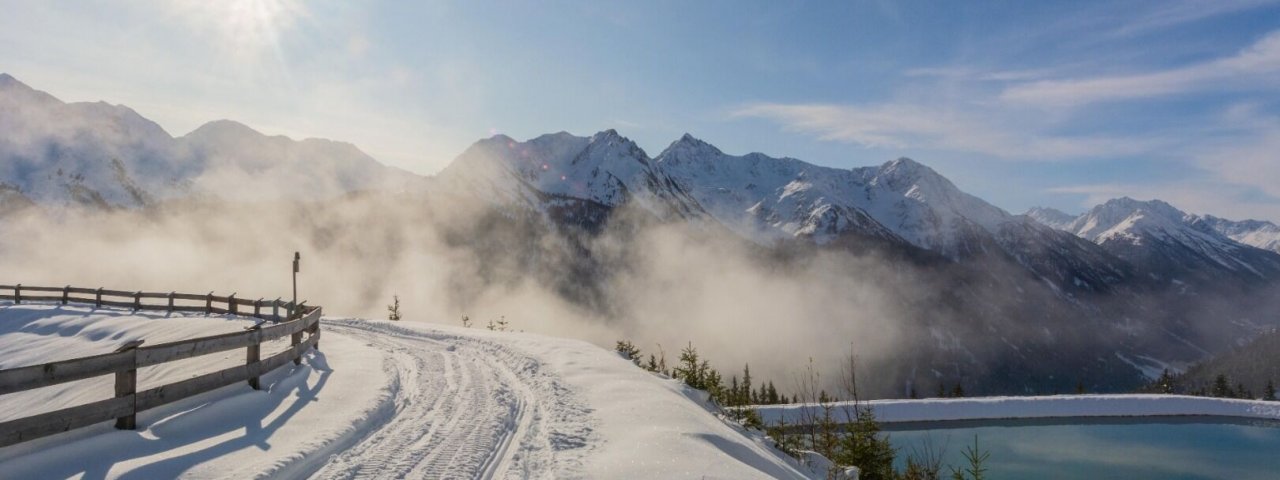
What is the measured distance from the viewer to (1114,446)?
28375 mm

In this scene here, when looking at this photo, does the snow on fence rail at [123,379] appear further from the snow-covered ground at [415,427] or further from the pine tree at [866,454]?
the pine tree at [866,454]

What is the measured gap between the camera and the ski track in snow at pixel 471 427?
697cm

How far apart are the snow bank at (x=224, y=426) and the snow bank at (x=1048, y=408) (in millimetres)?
24202

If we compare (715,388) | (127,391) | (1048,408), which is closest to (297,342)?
(127,391)

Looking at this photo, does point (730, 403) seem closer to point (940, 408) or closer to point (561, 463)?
point (561, 463)

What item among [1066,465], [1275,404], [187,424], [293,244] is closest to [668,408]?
[187,424]

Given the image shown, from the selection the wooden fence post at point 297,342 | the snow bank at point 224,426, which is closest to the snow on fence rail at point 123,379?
the snow bank at point 224,426

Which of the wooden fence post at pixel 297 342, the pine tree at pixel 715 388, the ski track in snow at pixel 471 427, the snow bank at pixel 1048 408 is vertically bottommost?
the snow bank at pixel 1048 408

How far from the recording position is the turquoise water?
922 inches

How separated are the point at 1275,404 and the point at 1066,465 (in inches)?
1104

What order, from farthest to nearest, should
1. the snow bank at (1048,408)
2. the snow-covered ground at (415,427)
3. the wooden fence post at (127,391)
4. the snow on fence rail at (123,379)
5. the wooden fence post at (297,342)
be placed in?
the snow bank at (1048,408), the wooden fence post at (297,342), the wooden fence post at (127,391), the snow-covered ground at (415,427), the snow on fence rail at (123,379)

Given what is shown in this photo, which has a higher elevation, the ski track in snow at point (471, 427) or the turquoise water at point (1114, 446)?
the ski track in snow at point (471, 427)

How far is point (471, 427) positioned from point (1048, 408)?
129ft

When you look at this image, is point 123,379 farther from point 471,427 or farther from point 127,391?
point 471,427
